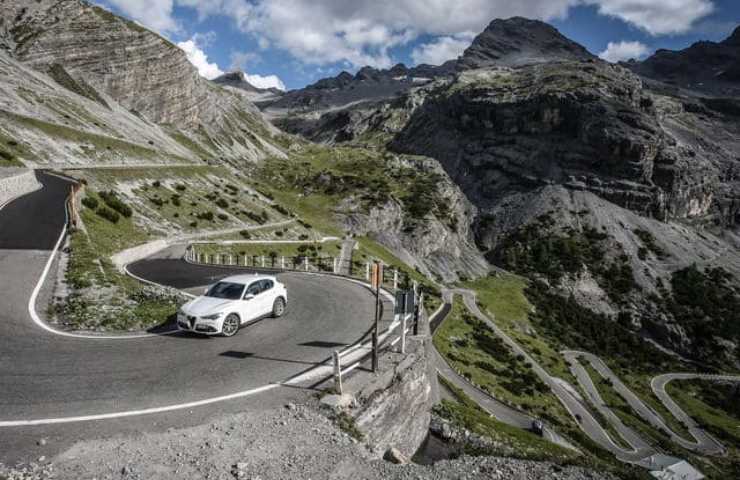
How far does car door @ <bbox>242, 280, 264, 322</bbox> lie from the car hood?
752 mm

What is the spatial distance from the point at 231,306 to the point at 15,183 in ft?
110

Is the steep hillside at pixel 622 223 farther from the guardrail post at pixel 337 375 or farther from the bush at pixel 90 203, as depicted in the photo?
the guardrail post at pixel 337 375

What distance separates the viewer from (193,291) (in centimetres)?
2378

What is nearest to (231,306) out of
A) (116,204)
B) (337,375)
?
(337,375)

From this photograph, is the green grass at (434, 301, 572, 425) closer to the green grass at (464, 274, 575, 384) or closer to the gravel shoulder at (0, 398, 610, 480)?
the green grass at (464, 274, 575, 384)

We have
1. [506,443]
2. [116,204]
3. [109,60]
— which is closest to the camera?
[506,443]

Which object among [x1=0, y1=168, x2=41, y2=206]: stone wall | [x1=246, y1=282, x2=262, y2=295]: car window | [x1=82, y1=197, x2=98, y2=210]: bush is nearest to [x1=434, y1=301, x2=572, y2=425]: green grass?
[x1=246, y1=282, x2=262, y2=295]: car window

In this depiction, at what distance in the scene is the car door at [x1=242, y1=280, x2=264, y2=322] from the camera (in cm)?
1675

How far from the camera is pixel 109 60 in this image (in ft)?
369

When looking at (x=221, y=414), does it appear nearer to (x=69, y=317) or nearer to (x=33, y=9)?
(x=69, y=317)

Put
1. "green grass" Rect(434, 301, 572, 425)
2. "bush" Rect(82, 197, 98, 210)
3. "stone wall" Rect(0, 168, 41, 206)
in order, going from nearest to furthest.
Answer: "stone wall" Rect(0, 168, 41, 206) < "bush" Rect(82, 197, 98, 210) < "green grass" Rect(434, 301, 572, 425)

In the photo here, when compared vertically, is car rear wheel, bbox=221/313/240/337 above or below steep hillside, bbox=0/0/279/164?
below

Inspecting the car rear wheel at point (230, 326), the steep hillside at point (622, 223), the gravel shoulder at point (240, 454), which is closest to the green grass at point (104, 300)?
the car rear wheel at point (230, 326)

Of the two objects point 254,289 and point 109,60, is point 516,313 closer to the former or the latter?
point 254,289
